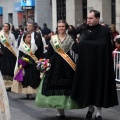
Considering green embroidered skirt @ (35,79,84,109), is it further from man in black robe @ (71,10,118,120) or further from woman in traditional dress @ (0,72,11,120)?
woman in traditional dress @ (0,72,11,120)

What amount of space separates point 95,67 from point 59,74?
2.20 feet

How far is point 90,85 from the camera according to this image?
790 cm

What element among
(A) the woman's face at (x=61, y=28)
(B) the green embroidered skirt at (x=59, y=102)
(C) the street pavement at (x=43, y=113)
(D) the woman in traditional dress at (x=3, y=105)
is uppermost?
(A) the woman's face at (x=61, y=28)

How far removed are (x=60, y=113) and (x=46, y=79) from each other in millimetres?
647

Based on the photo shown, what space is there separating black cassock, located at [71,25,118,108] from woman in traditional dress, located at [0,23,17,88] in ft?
15.5

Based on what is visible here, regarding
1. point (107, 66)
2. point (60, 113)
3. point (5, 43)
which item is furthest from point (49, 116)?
point (5, 43)

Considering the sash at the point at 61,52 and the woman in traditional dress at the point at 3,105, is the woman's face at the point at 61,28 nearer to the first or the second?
the sash at the point at 61,52

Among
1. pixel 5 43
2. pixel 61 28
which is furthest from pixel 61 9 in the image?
pixel 61 28

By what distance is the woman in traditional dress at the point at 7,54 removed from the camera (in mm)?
12406

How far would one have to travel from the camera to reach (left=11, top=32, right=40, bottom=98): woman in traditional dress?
10.7 metres

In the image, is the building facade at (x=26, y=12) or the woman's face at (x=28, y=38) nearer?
the woman's face at (x=28, y=38)

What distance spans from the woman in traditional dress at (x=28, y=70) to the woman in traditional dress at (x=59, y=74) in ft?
7.96

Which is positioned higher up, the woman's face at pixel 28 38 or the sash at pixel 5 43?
the woman's face at pixel 28 38

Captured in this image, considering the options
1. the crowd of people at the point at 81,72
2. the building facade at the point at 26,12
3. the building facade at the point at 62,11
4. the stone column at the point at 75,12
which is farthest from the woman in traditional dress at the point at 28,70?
the building facade at the point at 26,12
